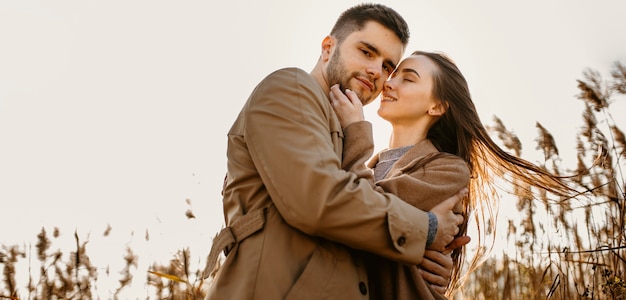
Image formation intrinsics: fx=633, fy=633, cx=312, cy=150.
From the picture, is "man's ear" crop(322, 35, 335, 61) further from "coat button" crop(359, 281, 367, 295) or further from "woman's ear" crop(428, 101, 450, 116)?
"coat button" crop(359, 281, 367, 295)

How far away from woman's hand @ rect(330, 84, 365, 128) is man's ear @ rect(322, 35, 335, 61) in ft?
1.32

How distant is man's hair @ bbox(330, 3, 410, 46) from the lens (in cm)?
301

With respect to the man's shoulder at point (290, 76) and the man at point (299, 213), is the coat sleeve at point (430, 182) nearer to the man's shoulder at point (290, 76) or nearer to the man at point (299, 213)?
the man at point (299, 213)

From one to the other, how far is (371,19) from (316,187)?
130cm

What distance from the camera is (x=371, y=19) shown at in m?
3.01

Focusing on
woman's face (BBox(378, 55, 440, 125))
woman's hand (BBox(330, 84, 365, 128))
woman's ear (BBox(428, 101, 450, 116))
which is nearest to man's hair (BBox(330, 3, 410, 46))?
woman's face (BBox(378, 55, 440, 125))

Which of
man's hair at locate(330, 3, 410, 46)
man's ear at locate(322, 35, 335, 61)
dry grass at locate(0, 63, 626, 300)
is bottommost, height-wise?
dry grass at locate(0, 63, 626, 300)

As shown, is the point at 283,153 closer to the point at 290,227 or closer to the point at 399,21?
the point at 290,227

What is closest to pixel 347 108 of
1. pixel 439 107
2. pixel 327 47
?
pixel 327 47

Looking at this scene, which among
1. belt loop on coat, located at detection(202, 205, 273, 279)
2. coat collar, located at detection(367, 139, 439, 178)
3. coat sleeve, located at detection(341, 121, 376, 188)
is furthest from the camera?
coat collar, located at detection(367, 139, 439, 178)

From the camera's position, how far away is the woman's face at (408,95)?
312 centimetres

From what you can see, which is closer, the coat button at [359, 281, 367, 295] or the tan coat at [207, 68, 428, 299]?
the tan coat at [207, 68, 428, 299]

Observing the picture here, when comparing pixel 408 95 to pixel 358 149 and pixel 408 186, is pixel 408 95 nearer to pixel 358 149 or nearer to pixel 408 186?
pixel 408 186

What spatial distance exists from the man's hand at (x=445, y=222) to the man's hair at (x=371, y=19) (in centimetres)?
92
